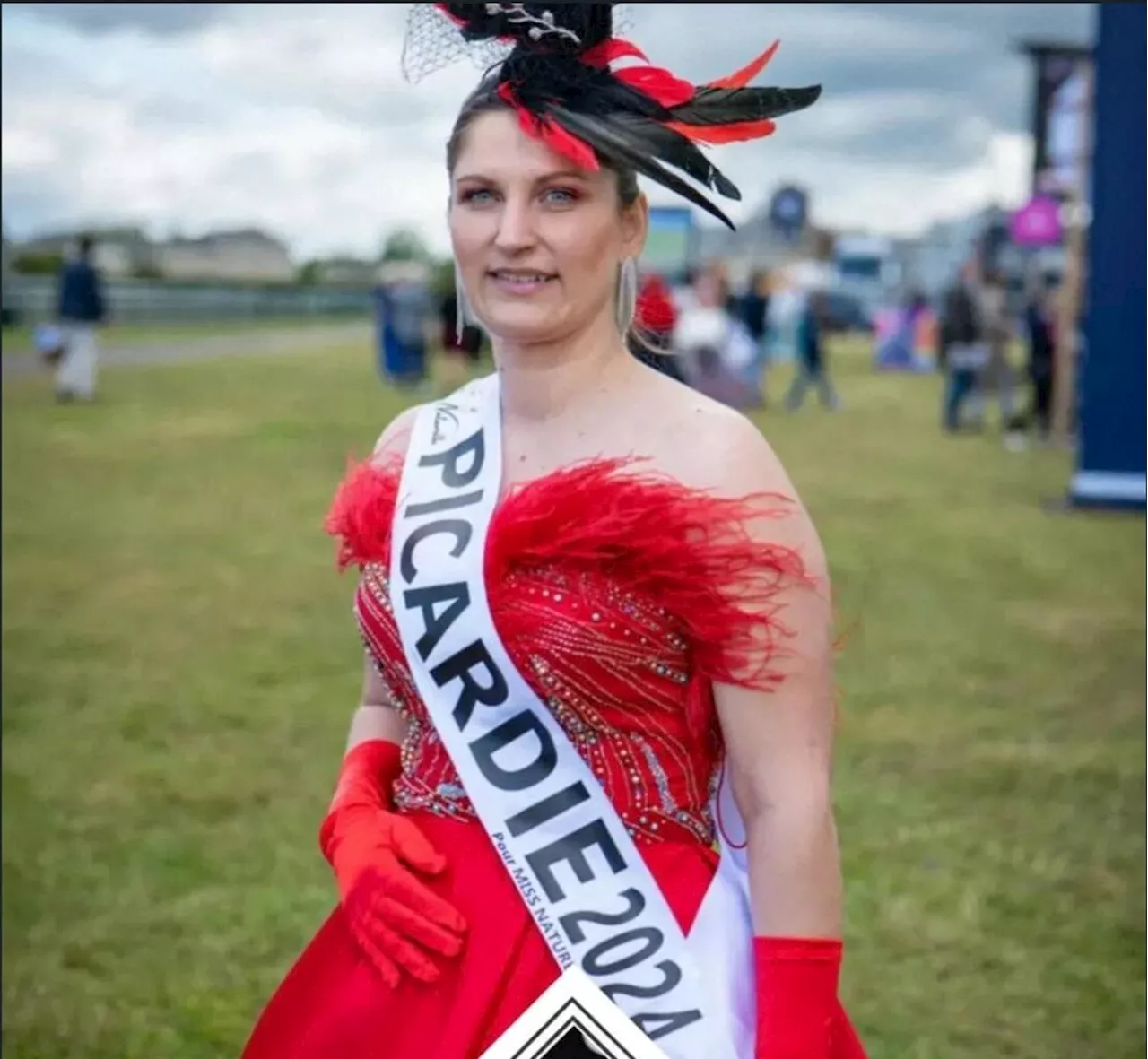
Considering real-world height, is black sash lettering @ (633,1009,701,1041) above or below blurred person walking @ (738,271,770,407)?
above

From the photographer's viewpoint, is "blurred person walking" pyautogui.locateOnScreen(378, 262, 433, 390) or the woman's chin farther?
"blurred person walking" pyautogui.locateOnScreen(378, 262, 433, 390)

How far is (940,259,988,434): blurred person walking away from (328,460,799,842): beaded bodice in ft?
51.0

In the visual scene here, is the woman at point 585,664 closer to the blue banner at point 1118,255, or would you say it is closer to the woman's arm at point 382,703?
the woman's arm at point 382,703

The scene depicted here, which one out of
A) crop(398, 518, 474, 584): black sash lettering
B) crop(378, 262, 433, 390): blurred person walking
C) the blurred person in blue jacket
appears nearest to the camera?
crop(398, 518, 474, 584): black sash lettering

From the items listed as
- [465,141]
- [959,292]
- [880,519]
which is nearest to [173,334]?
[959,292]

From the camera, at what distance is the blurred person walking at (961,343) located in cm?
1683

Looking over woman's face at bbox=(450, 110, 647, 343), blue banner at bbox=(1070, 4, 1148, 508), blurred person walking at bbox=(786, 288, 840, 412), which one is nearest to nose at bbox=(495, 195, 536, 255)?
woman's face at bbox=(450, 110, 647, 343)

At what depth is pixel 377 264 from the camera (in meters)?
24.3

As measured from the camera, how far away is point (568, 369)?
186 centimetres

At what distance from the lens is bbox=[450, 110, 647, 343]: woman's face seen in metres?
1.79

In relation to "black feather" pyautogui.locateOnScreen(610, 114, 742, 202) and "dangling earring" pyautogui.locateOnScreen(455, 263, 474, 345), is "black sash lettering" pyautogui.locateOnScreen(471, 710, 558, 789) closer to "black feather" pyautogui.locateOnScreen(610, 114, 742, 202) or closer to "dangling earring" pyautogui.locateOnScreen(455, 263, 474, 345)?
"dangling earring" pyautogui.locateOnScreen(455, 263, 474, 345)

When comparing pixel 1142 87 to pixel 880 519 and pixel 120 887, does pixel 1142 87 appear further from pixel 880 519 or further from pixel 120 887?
pixel 120 887

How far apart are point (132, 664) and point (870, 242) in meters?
42.3

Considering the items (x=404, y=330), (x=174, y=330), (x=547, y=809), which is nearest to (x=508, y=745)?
(x=547, y=809)
